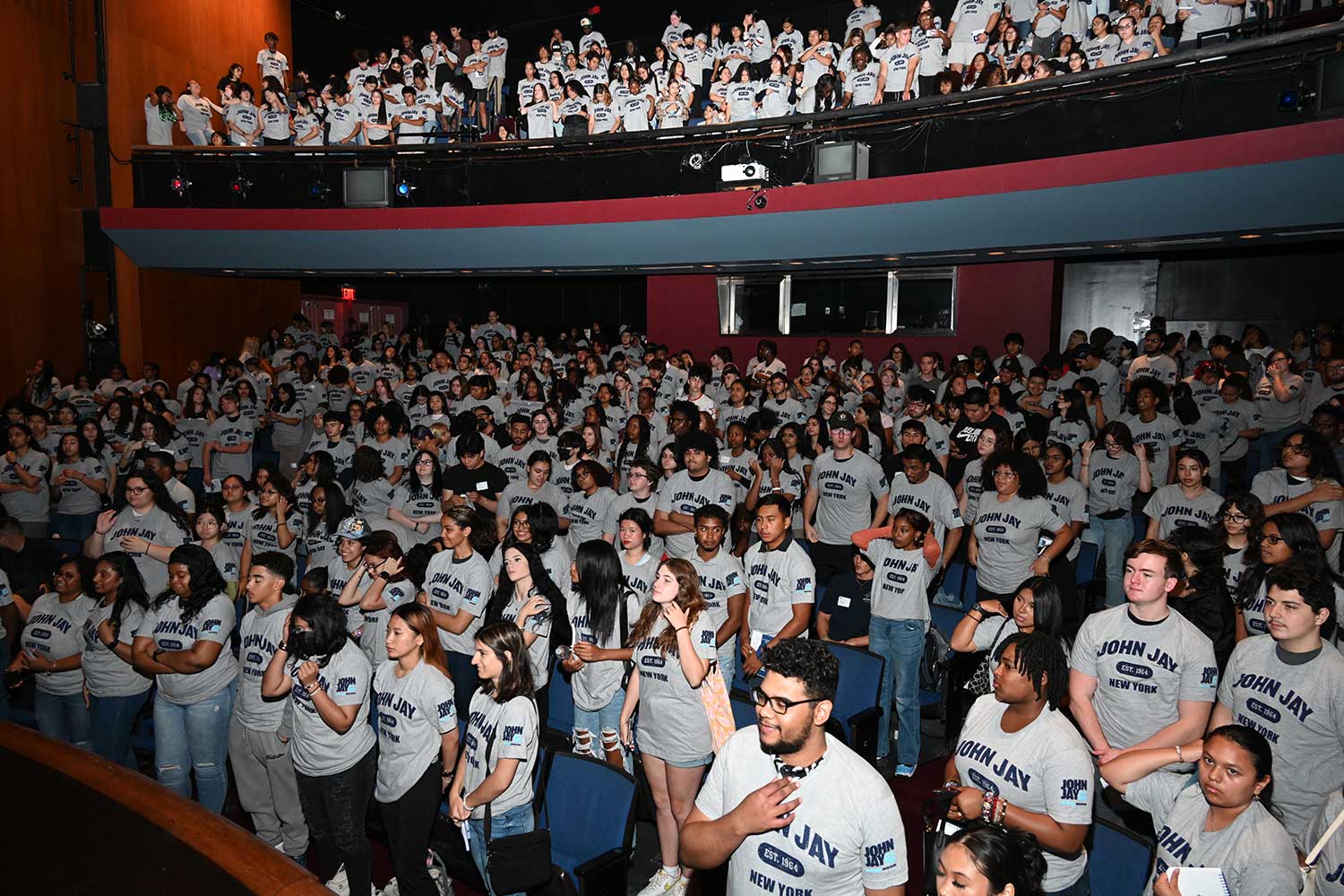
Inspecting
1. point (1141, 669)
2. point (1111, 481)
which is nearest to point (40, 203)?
point (1111, 481)

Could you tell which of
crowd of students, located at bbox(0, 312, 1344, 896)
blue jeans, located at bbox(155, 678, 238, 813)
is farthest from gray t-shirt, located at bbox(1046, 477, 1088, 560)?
blue jeans, located at bbox(155, 678, 238, 813)

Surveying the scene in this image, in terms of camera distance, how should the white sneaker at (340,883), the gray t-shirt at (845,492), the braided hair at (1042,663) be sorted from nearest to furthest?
1. the braided hair at (1042,663)
2. the white sneaker at (340,883)
3. the gray t-shirt at (845,492)

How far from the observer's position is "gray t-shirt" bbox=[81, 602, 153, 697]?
5.30 meters

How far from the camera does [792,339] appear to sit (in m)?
15.6

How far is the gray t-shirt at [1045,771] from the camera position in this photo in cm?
311

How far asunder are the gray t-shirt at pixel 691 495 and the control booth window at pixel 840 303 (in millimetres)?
8660

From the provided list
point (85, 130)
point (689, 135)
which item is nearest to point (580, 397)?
point (689, 135)

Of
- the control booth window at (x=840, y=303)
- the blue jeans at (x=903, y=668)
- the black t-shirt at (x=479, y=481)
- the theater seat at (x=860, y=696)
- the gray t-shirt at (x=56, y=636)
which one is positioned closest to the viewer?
the theater seat at (x=860, y=696)

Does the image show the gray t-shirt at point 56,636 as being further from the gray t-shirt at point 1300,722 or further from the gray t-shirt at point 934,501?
the gray t-shirt at point 1300,722

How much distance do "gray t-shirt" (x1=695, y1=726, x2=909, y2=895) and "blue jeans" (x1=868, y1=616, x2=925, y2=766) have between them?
9.61 ft

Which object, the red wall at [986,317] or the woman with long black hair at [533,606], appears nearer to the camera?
the woman with long black hair at [533,606]

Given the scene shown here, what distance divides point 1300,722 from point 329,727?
14.4ft

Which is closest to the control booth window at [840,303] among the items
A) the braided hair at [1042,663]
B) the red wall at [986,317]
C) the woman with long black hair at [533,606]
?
the red wall at [986,317]

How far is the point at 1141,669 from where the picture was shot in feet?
13.1
